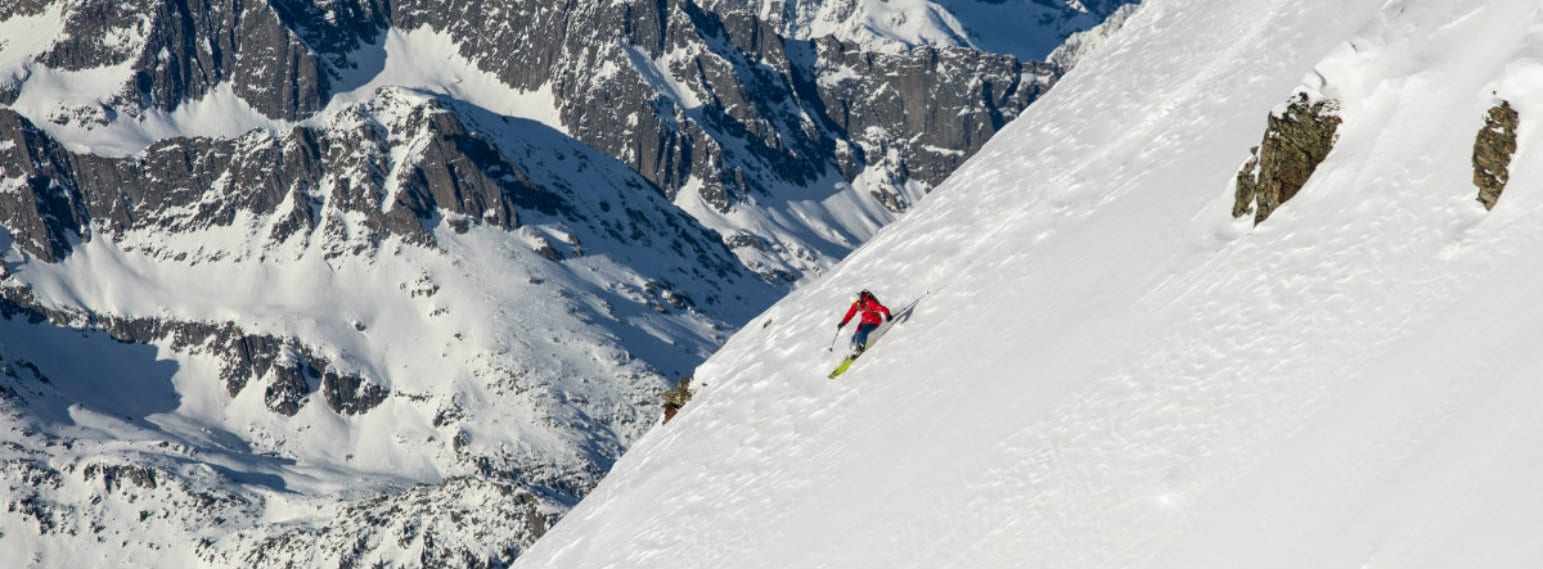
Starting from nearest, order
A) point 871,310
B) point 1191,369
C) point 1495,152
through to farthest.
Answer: point 1495,152, point 1191,369, point 871,310

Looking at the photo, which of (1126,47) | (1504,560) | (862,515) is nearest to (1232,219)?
(862,515)

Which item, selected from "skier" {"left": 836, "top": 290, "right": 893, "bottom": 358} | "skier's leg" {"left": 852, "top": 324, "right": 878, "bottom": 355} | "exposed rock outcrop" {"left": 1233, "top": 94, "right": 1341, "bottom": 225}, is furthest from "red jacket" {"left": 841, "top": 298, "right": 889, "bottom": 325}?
"exposed rock outcrop" {"left": 1233, "top": 94, "right": 1341, "bottom": 225}

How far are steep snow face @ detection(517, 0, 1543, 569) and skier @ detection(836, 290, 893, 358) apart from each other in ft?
1.18

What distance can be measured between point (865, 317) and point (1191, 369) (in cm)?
1006

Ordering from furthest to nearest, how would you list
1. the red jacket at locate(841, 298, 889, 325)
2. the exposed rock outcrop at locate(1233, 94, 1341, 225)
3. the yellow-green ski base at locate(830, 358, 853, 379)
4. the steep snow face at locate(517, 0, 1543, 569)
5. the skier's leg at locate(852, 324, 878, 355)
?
the yellow-green ski base at locate(830, 358, 853, 379) → the skier's leg at locate(852, 324, 878, 355) → the red jacket at locate(841, 298, 889, 325) → the exposed rock outcrop at locate(1233, 94, 1341, 225) → the steep snow face at locate(517, 0, 1543, 569)

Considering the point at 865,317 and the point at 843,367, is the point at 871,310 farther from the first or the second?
the point at 843,367

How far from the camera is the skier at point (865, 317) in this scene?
3334 centimetres

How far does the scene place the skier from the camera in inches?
1313

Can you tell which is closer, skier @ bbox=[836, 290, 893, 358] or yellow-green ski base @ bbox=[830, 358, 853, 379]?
skier @ bbox=[836, 290, 893, 358]

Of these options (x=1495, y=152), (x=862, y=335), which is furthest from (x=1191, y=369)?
(x=862, y=335)

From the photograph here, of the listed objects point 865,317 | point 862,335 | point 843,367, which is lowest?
point 843,367

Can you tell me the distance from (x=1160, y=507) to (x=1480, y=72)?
892 cm

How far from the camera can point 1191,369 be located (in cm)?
2420

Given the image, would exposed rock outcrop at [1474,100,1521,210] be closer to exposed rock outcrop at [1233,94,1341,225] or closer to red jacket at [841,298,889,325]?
exposed rock outcrop at [1233,94,1341,225]
